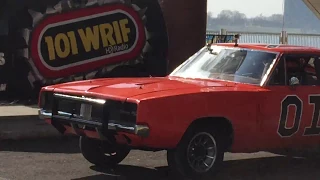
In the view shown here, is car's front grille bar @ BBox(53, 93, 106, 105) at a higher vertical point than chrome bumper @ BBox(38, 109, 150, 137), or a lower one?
higher

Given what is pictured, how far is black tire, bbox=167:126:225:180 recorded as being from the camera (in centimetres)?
684

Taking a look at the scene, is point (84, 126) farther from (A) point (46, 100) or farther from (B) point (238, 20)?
(B) point (238, 20)

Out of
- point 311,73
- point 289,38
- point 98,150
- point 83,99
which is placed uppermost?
point 289,38

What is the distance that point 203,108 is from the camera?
684cm

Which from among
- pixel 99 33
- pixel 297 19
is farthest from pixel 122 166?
pixel 297 19

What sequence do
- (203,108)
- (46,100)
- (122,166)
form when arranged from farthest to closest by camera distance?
(122,166) < (46,100) < (203,108)

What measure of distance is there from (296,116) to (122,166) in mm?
2255

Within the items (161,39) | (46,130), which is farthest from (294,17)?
(46,130)

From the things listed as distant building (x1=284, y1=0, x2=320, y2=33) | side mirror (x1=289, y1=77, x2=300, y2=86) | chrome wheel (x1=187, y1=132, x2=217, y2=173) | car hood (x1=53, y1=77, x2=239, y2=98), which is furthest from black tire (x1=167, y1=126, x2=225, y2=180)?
distant building (x1=284, y1=0, x2=320, y2=33)

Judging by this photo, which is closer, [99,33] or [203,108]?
[203,108]

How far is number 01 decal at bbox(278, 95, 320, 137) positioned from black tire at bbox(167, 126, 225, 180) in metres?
0.91

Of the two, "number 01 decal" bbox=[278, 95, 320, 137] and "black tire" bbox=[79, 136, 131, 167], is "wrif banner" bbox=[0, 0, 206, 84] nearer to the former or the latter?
"black tire" bbox=[79, 136, 131, 167]

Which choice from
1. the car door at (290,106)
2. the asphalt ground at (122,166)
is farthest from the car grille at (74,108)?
the car door at (290,106)

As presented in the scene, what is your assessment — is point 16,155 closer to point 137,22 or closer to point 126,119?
point 126,119
